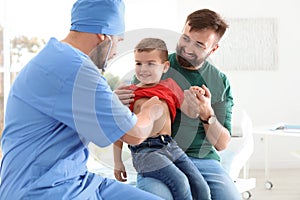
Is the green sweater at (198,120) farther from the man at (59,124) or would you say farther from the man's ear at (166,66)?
the man at (59,124)

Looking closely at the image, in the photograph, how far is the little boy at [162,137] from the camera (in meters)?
1.85

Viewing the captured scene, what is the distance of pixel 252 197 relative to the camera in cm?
421

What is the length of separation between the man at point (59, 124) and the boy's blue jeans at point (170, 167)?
→ 13cm

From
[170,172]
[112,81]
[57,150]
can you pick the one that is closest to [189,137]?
[170,172]

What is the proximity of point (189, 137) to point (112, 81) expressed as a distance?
35 centimetres

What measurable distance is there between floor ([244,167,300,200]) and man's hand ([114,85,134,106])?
251cm

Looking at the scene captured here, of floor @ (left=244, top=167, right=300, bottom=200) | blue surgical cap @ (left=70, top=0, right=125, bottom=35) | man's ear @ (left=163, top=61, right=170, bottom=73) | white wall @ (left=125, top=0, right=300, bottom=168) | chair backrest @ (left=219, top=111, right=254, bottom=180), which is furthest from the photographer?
white wall @ (left=125, top=0, right=300, bottom=168)

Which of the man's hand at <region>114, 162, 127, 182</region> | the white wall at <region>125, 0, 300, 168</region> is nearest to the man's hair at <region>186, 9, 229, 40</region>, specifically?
the man's hand at <region>114, 162, 127, 182</region>

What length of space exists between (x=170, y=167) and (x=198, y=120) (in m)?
0.21

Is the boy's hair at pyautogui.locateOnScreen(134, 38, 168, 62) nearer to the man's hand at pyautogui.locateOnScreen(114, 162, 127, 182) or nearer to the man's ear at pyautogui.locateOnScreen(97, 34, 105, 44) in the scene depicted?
the man's ear at pyautogui.locateOnScreen(97, 34, 105, 44)

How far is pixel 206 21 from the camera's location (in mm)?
1977

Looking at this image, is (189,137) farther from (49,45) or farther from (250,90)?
(250,90)

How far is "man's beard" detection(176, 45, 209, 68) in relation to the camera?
1.97 meters

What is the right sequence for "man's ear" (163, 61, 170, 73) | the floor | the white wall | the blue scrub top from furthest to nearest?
the white wall → the floor → "man's ear" (163, 61, 170, 73) → the blue scrub top
